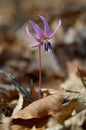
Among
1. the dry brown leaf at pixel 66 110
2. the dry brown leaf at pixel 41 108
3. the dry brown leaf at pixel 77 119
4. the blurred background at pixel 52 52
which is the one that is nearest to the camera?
the dry brown leaf at pixel 77 119

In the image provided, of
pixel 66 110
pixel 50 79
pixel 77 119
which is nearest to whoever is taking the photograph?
pixel 77 119

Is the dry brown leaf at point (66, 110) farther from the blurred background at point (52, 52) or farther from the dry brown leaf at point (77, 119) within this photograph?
the blurred background at point (52, 52)

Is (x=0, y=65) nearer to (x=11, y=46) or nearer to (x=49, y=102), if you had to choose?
(x=11, y=46)

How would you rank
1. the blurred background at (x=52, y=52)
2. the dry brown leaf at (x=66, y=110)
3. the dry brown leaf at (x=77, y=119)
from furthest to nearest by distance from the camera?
the blurred background at (x=52, y=52) < the dry brown leaf at (x=66, y=110) < the dry brown leaf at (x=77, y=119)

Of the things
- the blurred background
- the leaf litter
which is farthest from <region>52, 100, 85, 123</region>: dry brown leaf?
the blurred background

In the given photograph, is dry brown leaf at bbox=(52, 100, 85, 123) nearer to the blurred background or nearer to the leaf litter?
the leaf litter

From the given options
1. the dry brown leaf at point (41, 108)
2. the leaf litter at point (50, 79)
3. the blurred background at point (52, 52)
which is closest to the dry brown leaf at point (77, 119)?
the leaf litter at point (50, 79)

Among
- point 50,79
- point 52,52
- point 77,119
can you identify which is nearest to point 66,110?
point 77,119

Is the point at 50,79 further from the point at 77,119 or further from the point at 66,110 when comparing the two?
the point at 77,119
